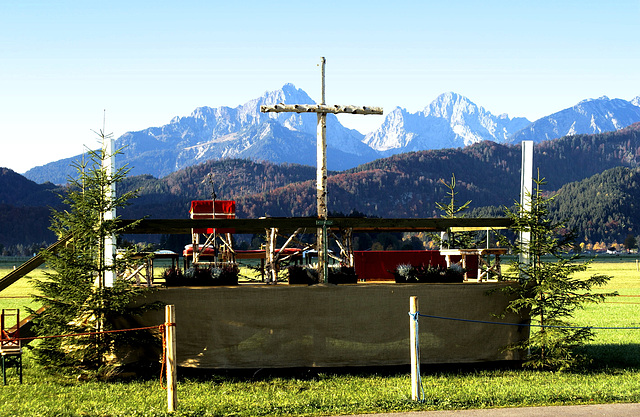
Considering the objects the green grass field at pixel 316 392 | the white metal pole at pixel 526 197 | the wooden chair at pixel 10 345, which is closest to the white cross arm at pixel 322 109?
the white metal pole at pixel 526 197

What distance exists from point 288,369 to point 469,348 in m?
3.38

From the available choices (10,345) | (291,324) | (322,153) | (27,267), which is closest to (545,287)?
(291,324)

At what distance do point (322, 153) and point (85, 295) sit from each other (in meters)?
5.07

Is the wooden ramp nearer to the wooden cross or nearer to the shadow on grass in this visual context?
the shadow on grass

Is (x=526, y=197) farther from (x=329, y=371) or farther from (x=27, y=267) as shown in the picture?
(x=27, y=267)

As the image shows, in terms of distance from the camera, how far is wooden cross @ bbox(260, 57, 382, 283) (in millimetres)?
12484

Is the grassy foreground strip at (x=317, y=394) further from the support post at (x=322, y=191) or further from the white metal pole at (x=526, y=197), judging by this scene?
A: the white metal pole at (x=526, y=197)

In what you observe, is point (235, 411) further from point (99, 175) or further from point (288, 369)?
point (99, 175)

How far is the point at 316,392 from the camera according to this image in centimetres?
1059

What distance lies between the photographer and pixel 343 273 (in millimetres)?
12734

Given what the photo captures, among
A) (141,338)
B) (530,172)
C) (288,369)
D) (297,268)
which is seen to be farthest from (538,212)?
(141,338)

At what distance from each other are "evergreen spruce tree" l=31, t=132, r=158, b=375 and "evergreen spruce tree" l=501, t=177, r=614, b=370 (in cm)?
683

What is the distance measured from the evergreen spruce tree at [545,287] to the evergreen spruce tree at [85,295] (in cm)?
683

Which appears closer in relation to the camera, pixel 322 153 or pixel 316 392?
pixel 316 392
